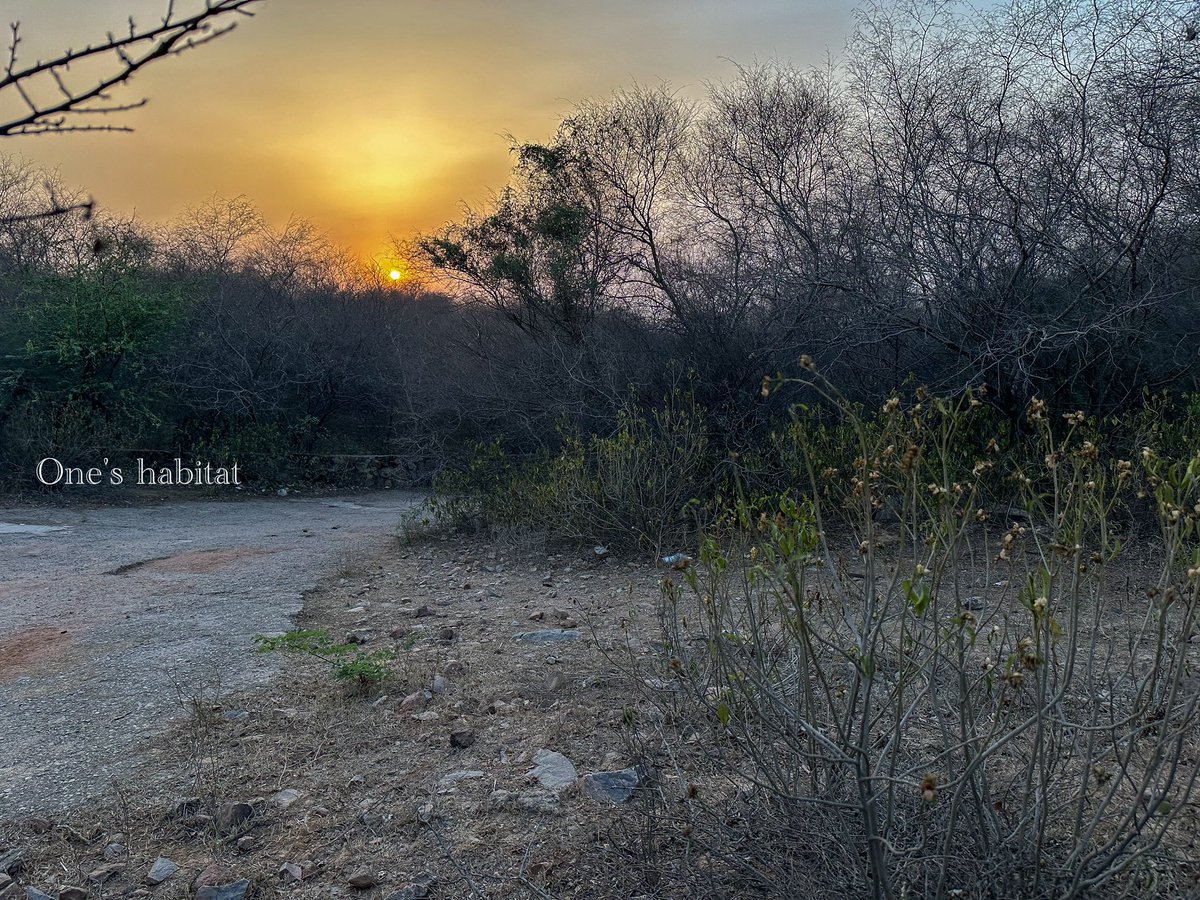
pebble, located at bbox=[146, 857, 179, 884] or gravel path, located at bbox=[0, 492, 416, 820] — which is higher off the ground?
gravel path, located at bbox=[0, 492, 416, 820]

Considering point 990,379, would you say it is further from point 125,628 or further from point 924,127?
point 125,628

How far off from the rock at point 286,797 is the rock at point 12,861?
24.9 inches

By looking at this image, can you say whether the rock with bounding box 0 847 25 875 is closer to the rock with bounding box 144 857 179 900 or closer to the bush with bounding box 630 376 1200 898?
the rock with bounding box 144 857 179 900

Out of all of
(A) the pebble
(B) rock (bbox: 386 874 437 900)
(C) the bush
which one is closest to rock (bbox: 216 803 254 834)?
(A) the pebble

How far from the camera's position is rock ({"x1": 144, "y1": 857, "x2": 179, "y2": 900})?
2213 mm

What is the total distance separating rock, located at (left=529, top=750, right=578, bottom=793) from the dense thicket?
202cm

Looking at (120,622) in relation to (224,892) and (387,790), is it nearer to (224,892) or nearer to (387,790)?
(387,790)

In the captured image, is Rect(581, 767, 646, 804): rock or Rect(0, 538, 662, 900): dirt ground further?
Rect(581, 767, 646, 804): rock

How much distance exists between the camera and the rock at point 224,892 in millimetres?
2129

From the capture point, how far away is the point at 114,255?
43.9 feet

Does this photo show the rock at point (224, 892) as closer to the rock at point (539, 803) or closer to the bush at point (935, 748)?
the rock at point (539, 803)

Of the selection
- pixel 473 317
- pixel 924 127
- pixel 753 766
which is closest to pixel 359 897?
pixel 753 766

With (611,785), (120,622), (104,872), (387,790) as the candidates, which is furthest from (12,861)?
(120,622)

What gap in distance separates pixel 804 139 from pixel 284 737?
7.75 meters
